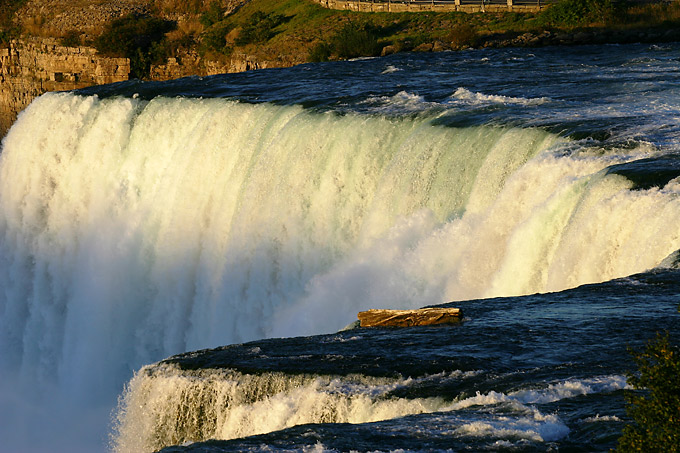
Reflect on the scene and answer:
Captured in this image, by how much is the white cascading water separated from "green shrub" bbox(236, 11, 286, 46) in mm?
20293

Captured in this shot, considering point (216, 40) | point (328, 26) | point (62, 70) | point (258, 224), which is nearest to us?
point (258, 224)

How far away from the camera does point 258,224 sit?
2386 cm

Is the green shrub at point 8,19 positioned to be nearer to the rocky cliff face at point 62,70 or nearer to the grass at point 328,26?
the grass at point 328,26

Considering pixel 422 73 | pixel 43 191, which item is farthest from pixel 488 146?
pixel 43 191

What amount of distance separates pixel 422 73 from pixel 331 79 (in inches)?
108

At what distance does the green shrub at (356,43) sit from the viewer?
1715 inches

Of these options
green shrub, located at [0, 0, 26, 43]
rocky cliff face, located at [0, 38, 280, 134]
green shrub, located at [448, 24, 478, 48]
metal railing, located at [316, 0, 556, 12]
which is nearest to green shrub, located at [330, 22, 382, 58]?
metal railing, located at [316, 0, 556, 12]

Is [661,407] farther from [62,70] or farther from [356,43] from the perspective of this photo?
[62,70]

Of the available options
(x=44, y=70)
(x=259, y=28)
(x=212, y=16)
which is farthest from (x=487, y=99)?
(x=44, y=70)

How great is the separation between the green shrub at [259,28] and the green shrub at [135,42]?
4.57 meters

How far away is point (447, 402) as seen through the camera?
35.7 feet

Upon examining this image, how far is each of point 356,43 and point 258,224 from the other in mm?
21791

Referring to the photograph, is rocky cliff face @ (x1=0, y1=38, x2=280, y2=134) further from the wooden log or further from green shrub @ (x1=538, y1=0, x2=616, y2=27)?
the wooden log

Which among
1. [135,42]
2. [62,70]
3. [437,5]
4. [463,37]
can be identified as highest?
[437,5]
